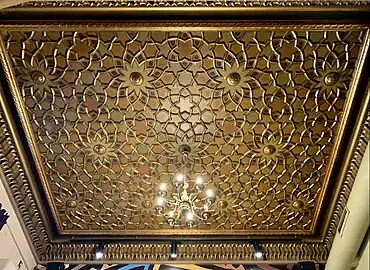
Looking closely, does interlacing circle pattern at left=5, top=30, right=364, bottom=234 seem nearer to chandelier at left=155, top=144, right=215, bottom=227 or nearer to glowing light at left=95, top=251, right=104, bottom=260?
chandelier at left=155, top=144, right=215, bottom=227

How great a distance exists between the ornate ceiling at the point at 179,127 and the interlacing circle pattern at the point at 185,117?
0.03 ft

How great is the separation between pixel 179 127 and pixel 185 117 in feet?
0.40

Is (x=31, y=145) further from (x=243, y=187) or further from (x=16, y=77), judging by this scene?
(x=243, y=187)

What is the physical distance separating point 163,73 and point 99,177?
1.35m

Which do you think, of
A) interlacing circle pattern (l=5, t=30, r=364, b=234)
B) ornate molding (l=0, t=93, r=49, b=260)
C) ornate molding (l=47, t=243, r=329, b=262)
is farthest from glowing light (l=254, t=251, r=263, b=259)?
ornate molding (l=0, t=93, r=49, b=260)

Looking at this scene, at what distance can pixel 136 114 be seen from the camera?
353 centimetres

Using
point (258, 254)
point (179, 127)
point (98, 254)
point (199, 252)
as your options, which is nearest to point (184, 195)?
point (179, 127)

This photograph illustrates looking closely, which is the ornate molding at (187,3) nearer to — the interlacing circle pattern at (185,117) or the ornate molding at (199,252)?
the interlacing circle pattern at (185,117)

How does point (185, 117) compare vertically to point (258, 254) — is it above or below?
above

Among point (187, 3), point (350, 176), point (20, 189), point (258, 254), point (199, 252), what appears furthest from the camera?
point (199, 252)

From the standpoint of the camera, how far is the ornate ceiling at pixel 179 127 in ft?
10.2

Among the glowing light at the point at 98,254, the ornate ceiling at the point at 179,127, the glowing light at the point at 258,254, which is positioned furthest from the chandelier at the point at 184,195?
the glowing light at the point at 98,254

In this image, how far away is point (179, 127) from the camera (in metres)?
3.62

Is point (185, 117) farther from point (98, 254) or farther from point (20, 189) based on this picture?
point (98, 254)
